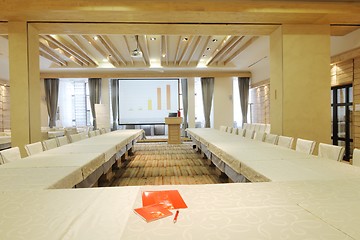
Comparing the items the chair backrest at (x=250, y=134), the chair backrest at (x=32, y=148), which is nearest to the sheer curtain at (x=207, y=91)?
the chair backrest at (x=250, y=134)

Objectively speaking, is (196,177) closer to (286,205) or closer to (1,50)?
(286,205)

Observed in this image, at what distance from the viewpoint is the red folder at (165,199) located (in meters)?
1.38

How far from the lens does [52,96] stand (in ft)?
→ 38.9

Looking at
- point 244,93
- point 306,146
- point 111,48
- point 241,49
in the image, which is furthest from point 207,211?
point 244,93

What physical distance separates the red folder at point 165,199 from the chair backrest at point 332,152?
2.19 metres

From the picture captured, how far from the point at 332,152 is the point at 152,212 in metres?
2.58

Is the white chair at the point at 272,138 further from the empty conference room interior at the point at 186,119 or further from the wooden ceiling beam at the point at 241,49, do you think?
the wooden ceiling beam at the point at 241,49

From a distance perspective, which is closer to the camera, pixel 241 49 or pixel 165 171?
pixel 165 171

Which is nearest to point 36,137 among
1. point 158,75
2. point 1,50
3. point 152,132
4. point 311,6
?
point 1,50

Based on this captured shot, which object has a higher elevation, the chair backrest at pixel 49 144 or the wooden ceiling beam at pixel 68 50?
the wooden ceiling beam at pixel 68 50

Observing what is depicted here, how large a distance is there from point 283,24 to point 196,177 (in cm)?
363

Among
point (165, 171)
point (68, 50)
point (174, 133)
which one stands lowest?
point (165, 171)

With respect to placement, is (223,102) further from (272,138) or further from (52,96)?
(52,96)

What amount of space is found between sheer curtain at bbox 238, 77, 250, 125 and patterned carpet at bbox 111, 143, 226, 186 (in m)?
5.40
